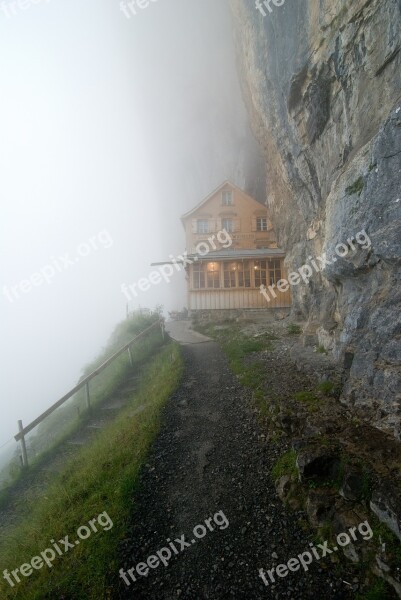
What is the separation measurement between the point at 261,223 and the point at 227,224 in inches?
151

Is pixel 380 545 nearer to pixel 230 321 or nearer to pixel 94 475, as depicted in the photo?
pixel 94 475

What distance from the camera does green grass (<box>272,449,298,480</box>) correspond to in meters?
4.98

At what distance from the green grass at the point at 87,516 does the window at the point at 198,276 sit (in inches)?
574

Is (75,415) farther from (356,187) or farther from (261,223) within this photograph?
(261,223)

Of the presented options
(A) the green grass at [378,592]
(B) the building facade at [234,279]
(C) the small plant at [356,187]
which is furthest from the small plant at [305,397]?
(B) the building facade at [234,279]

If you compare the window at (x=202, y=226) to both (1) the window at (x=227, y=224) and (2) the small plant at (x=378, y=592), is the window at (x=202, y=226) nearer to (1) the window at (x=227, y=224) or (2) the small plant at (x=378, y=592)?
(1) the window at (x=227, y=224)

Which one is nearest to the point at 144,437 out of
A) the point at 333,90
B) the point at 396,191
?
the point at 396,191

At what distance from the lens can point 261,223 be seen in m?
28.6

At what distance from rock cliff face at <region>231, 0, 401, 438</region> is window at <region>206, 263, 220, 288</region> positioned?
6.92m

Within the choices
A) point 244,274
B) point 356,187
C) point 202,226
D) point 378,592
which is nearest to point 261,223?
point 202,226

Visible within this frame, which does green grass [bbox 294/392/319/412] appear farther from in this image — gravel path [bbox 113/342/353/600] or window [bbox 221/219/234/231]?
window [bbox 221/219/234/231]

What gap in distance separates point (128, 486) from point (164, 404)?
3453mm

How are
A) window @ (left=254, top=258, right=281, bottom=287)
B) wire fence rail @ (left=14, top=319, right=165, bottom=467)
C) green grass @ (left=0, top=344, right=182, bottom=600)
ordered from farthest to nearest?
window @ (left=254, top=258, right=281, bottom=287) < wire fence rail @ (left=14, top=319, right=165, bottom=467) < green grass @ (left=0, top=344, right=182, bottom=600)

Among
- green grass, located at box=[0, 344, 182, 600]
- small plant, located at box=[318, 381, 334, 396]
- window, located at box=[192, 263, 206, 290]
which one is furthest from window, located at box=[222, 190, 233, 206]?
small plant, located at box=[318, 381, 334, 396]
